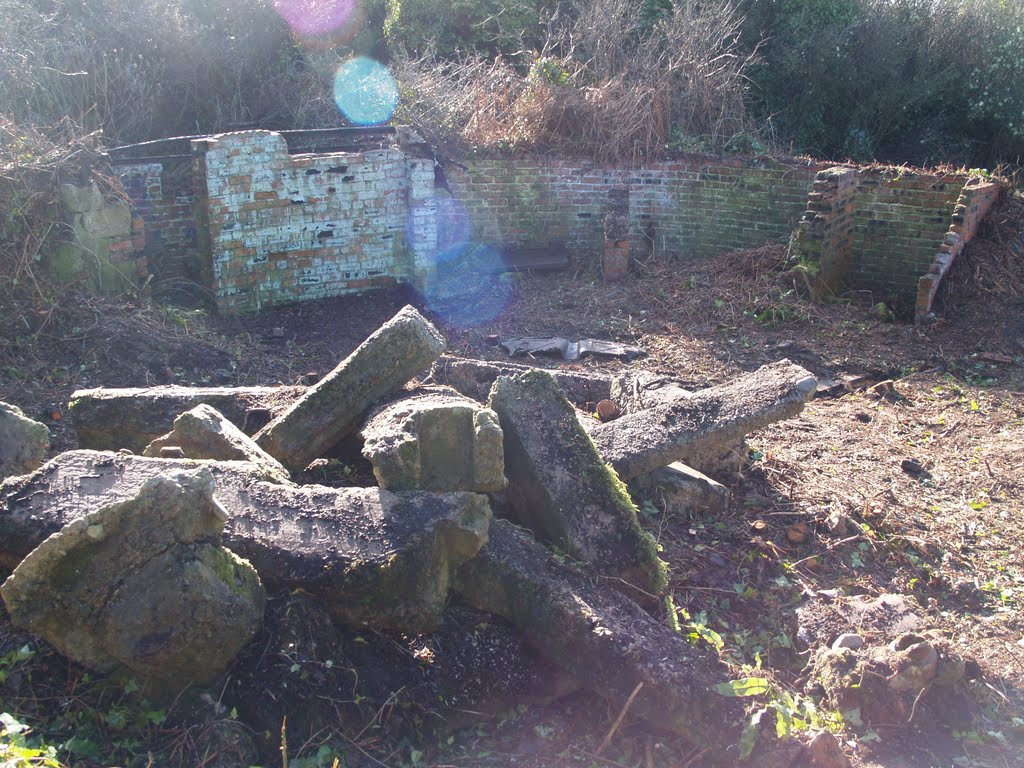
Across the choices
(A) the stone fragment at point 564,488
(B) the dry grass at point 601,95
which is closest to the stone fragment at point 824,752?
(A) the stone fragment at point 564,488

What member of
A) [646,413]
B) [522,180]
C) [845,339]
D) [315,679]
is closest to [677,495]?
[646,413]

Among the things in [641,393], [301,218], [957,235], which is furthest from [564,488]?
[957,235]

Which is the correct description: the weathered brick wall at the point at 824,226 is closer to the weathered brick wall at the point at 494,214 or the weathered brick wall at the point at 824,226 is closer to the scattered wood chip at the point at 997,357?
the weathered brick wall at the point at 494,214

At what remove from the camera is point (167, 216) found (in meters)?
8.23

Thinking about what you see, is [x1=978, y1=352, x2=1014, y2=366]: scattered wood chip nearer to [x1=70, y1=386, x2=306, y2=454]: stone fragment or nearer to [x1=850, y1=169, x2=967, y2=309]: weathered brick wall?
[x1=850, y1=169, x2=967, y2=309]: weathered brick wall

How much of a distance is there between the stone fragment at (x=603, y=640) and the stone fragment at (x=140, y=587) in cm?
106

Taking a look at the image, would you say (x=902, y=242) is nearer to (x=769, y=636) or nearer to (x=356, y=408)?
(x=769, y=636)

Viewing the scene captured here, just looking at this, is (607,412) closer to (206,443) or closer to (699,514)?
(699,514)

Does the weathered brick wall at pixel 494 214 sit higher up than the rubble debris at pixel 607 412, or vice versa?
the weathered brick wall at pixel 494 214

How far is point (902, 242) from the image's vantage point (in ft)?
32.2

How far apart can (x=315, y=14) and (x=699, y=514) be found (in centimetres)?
1269

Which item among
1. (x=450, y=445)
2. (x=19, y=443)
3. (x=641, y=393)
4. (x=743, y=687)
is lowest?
(x=743, y=687)

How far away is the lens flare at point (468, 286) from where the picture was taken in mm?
9070

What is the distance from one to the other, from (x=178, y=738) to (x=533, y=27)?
14157mm
